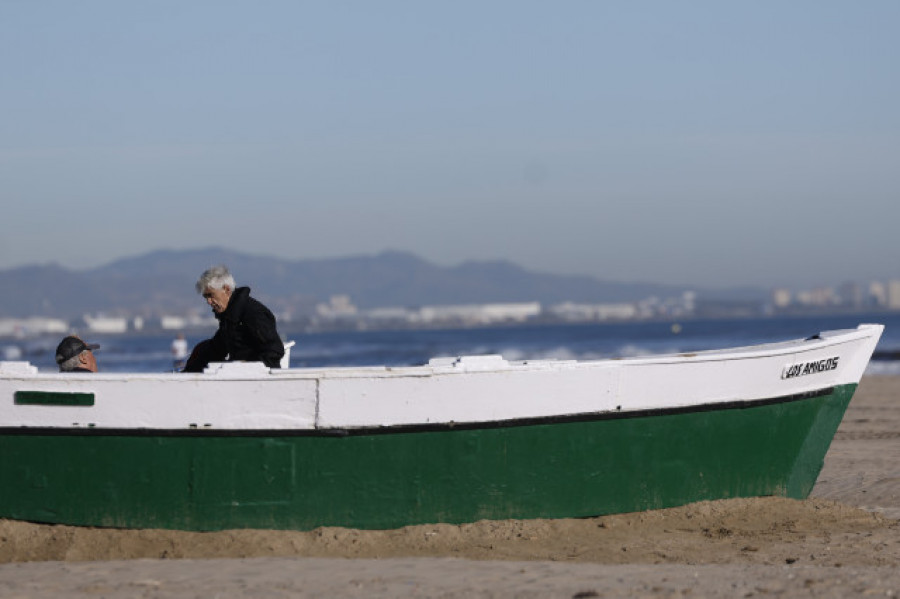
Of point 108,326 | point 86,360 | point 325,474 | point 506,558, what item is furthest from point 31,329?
point 506,558

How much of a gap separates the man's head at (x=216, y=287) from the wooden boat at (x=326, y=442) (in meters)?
0.54

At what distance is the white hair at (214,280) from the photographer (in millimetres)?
7723

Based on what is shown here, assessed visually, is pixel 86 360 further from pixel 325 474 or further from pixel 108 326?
pixel 108 326

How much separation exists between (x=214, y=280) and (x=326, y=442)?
1264mm

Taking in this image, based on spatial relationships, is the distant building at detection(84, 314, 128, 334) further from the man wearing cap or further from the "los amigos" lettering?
the "los amigos" lettering

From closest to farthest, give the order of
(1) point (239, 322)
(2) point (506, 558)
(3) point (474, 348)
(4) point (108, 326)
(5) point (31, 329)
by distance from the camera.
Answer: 1. (2) point (506, 558)
2. (1) point (239, 322)
3. (3) point (474, 348)
4. (4) point (108, 326)
5. (5) point (31, 329)

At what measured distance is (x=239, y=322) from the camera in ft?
25.4

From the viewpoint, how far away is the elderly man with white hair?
7.71 metres

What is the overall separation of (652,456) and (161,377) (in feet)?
10.3

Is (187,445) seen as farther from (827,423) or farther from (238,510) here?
(827,423)

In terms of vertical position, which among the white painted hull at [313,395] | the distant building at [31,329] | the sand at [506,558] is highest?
the distant building at [31,329]

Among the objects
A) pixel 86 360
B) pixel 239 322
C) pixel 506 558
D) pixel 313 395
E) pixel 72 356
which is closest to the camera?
pixel 506 558

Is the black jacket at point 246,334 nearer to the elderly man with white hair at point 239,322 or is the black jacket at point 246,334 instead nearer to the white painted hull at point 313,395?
the elderly man with white hair at point 239,322

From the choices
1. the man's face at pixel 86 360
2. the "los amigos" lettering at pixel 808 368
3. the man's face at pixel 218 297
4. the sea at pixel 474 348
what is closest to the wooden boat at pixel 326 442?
the man's face at pixel 218 297
